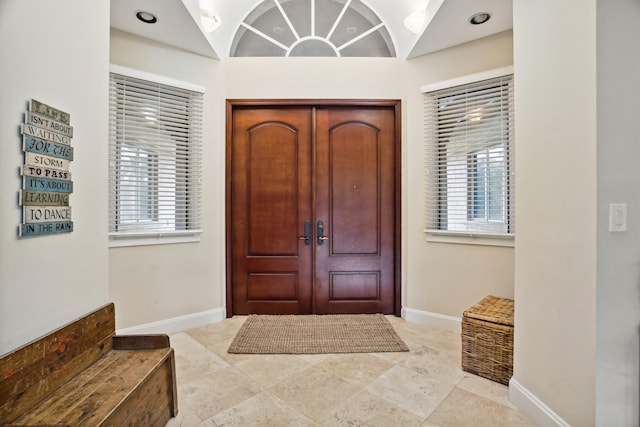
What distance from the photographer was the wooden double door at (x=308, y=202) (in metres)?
3.21

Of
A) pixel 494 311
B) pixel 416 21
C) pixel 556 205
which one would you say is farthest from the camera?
pixel 416 21

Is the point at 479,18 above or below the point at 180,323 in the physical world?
above

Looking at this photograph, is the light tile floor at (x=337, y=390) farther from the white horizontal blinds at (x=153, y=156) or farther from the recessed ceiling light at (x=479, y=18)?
the recessed ceiling light at (x=479, y=18)

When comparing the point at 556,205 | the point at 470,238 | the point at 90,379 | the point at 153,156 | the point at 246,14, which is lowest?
the point at 90,379

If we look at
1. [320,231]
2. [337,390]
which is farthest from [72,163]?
[320,231]

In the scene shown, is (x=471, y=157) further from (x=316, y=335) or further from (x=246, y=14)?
(x=246, y=14)

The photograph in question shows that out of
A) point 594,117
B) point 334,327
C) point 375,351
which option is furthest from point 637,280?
point 334,327

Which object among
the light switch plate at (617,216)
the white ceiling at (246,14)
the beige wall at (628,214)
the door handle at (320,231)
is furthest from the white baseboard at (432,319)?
the white ceiling at (246,14)

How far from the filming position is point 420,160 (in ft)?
10.00

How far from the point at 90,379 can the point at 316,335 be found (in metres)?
1.72

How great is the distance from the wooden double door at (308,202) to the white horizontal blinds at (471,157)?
1.30ft

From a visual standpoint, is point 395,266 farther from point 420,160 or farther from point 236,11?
point 236,11

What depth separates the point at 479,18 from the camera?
2459mm

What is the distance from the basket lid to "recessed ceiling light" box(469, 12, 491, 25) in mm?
2300
